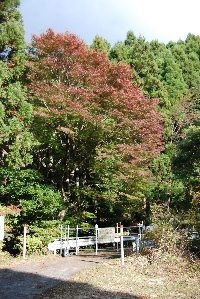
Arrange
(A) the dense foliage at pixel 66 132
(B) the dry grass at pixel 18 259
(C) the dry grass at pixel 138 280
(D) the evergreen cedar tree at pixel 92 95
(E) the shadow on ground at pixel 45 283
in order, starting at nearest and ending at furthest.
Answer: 1. (E) the shadow on ground at pixel 45 283
2. (C) the dry grass at pixel 138 280
3. (B) the dry grass at pixel 18 259
4. (A) the dense foliage at pixel 66 132
5. (D) the evergreen cedar tree at pixel 92 95

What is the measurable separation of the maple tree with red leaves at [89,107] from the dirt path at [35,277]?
546 cm

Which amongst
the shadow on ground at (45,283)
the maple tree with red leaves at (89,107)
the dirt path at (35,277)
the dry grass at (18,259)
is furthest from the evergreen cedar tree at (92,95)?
the shadow on ground at (45,283)

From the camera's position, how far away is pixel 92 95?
1211cm

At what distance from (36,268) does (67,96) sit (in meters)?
7.21

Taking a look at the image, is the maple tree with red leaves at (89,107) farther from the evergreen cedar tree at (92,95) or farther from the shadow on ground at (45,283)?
the shadow on ground at (45,283)

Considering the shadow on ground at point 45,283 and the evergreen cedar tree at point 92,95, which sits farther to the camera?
the evergreen cedar tree at point 92,95

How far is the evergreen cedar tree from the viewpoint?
12.1m

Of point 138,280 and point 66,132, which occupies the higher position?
point 66,132

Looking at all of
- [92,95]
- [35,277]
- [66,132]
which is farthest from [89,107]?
[35,277]

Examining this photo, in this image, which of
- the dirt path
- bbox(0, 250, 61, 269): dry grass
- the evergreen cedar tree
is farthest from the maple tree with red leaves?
the dirt path

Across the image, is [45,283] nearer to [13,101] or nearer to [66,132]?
[66,132]

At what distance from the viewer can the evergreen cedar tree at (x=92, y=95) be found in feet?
39.6

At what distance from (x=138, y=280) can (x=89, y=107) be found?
795 cm

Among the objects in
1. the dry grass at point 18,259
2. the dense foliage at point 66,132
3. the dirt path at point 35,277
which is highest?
the dense foliage at point 66,132
